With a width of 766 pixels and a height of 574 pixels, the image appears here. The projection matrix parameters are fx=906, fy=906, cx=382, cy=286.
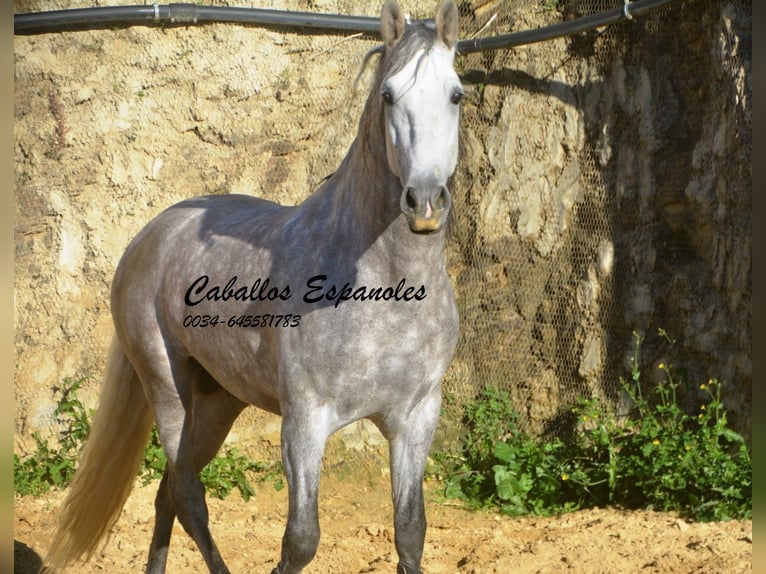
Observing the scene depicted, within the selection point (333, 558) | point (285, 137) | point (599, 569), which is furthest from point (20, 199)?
point (599, 569)

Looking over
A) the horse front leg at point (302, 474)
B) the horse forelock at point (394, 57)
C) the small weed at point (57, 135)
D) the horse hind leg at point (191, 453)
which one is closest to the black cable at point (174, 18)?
the small weed at point (57, 135)

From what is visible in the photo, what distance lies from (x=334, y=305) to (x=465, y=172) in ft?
Result: 9.60

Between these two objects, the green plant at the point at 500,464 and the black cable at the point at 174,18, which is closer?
the green plant at the point at 500,464

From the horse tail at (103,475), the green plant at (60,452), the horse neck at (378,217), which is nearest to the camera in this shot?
the horse neck at (378,217)

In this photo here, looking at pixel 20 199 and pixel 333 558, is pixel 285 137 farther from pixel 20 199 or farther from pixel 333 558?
pixel 333 558

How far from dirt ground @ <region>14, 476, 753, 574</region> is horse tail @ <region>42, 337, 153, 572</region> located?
38 cm

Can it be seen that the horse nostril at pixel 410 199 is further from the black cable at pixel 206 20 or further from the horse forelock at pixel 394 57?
the black cable at pixel 206 20

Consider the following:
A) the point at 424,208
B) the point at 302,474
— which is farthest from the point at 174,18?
the point at 424,208

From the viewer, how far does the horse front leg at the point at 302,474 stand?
2785 millimetres

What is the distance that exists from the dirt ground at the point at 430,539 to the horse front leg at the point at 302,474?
1.36m

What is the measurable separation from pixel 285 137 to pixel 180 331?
2.28 meters

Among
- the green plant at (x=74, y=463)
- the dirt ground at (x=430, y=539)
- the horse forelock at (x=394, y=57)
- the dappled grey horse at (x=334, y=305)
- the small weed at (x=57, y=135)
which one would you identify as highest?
the small weed at (x=57, y=135)

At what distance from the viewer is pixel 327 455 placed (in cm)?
530

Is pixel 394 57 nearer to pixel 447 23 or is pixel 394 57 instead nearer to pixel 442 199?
pixel 447 23
